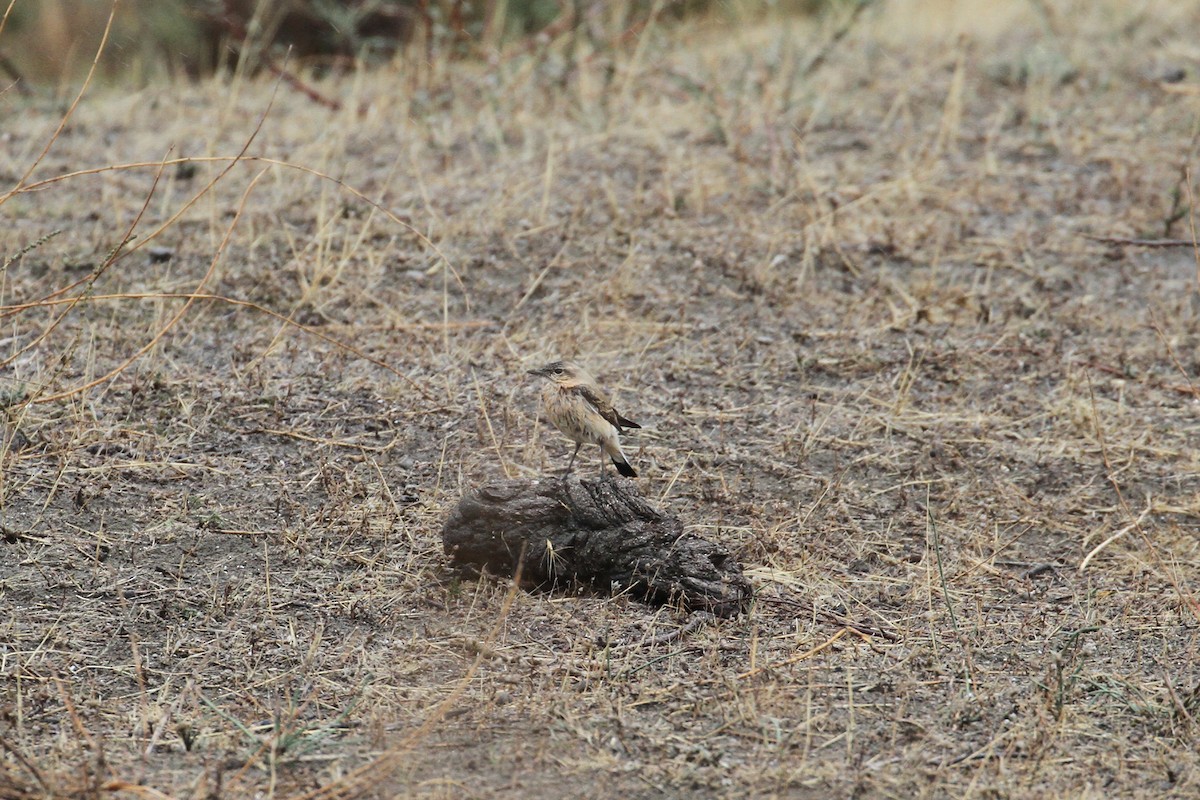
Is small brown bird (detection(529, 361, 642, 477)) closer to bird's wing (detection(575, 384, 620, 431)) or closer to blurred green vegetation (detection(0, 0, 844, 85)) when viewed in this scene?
bird's wing (detection(575, 384, 620, 431))

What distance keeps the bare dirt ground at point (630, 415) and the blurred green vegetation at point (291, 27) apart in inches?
11.9

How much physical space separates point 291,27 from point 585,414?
20.8 ft

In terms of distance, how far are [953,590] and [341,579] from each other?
2.06 metres

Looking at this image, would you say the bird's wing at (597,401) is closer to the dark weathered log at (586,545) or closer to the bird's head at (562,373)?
the bird's head at (562,373)

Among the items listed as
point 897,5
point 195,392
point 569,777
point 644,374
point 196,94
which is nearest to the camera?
point 569,777

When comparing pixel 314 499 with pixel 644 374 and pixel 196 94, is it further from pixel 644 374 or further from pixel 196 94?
pixel 196 94

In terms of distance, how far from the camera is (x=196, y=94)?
341 inches

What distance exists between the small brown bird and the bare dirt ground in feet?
1.54

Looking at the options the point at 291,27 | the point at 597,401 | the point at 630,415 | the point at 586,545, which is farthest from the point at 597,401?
the point at 291,27

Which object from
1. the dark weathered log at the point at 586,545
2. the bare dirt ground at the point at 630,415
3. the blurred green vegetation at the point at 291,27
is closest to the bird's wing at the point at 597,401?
the dark weathered log at the point at 586,545

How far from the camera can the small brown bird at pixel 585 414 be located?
446 centimetres

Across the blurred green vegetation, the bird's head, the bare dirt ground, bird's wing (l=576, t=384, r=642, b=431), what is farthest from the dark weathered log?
the blurred green vegetation

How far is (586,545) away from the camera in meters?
4.26

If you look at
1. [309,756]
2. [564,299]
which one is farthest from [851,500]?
[309,756]
